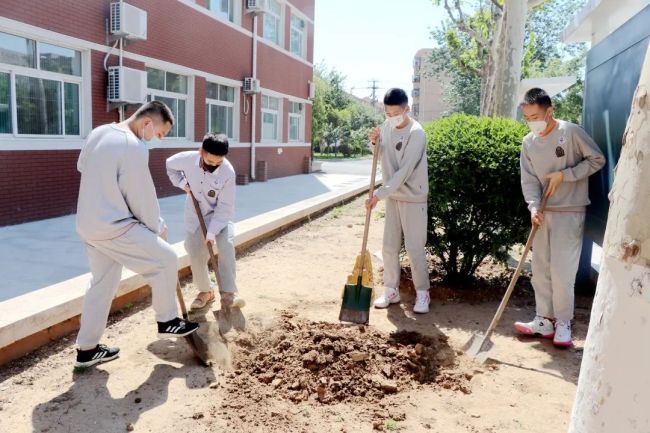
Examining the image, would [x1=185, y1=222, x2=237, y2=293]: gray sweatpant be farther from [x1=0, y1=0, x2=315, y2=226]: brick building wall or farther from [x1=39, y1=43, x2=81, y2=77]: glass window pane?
[x1=39, y1=43, x2=81, y2=77]: glass window pane

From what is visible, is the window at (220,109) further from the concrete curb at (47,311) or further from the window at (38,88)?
the concrete curb at (47,311)

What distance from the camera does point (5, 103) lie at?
25.3 feet

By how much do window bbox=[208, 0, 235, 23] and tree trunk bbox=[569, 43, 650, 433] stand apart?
1343 centimetres

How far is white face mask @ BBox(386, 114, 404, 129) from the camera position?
4.71m

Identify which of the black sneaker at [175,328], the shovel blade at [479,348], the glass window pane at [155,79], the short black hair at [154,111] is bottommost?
the shovel blade at [479,348]

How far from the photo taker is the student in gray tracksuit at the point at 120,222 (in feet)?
10.8

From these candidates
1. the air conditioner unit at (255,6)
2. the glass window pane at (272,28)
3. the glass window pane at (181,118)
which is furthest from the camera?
the glass window pane at (272,28)

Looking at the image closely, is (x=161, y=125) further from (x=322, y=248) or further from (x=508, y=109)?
(x=508, y=109)

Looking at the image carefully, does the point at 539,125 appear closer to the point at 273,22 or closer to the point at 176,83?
the point at 176,83

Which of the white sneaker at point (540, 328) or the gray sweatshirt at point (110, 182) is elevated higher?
the gray sweatshirt at point (110, 182)

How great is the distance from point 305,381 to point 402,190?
6.50 feet

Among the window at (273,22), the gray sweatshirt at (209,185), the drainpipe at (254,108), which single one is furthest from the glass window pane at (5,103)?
the window at (273,22)

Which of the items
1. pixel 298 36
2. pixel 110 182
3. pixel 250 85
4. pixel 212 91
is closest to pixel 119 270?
pixel 110 182

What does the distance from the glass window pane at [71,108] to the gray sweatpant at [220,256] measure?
17.3 ft
